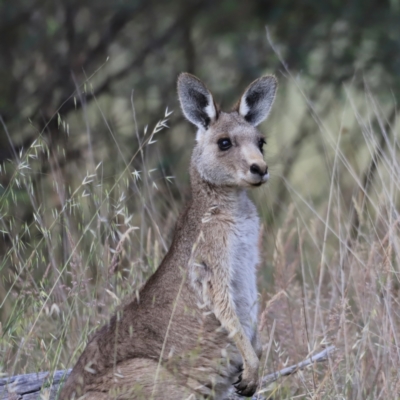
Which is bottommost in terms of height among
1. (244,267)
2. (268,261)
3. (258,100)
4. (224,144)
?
(268,261)

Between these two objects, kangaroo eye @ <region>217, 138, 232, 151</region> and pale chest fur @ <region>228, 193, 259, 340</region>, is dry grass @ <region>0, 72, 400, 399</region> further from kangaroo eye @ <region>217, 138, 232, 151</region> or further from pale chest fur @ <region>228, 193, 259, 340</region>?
kangaroo eye @ <region>217, 138, 232, 151</region>

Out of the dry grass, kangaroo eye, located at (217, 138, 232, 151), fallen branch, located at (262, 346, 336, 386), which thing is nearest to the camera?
the dry grass

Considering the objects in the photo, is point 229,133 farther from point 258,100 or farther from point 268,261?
point 268,261

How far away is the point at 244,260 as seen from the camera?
4613 millimetres

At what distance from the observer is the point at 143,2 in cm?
866

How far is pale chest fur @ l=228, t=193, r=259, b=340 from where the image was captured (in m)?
4.57

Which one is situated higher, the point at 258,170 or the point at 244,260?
the point at 258,170

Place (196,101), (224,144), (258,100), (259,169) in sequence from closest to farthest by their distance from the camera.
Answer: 1. (259,169)
2. (224,144)
3. (196,101)
4. (258,100)

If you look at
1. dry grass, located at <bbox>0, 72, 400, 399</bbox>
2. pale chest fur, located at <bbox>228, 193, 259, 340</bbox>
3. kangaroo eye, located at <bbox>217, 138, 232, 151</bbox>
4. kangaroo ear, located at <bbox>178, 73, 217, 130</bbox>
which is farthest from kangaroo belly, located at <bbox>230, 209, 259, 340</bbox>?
kangaroo ear, located at <bbox>178, 73, 217, 130</bbox>

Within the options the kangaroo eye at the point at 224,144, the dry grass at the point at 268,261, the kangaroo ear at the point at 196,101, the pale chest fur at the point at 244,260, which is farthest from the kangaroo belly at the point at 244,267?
the kangaroo ear at the point at 196,101

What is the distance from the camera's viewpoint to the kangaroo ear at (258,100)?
16.6 feet

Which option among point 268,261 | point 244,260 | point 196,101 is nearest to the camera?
point 244,260

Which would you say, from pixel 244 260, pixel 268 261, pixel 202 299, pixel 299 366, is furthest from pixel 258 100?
pixel 268 261

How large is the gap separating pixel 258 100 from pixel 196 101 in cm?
39
